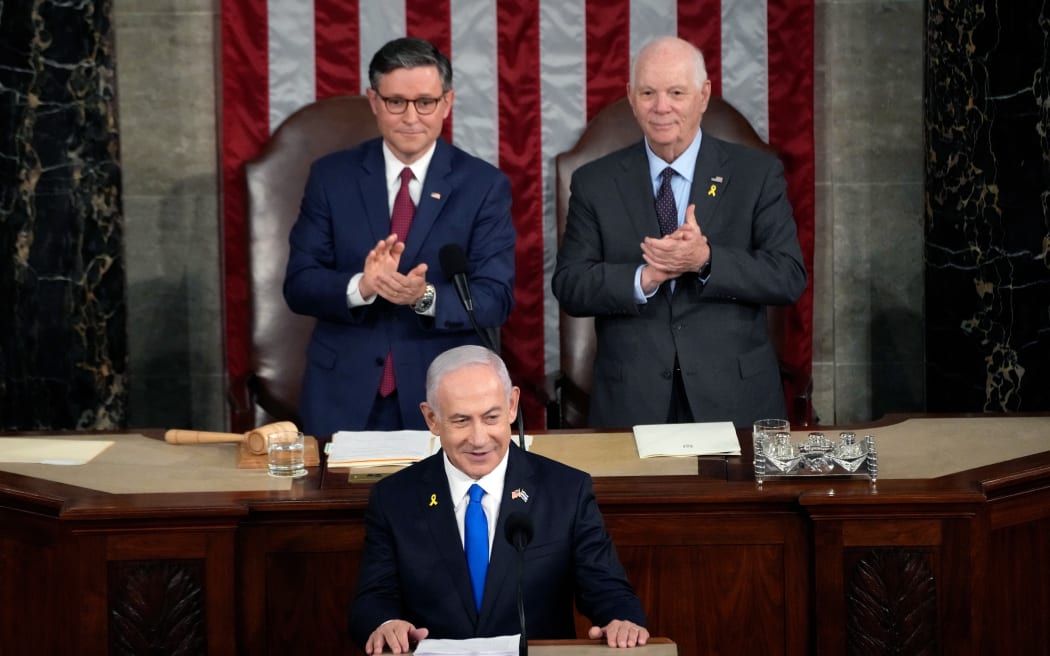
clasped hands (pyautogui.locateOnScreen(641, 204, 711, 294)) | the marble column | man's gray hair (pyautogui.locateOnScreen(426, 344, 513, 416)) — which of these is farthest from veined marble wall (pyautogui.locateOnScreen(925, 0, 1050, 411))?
the marble column

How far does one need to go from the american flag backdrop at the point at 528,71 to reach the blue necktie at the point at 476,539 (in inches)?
102

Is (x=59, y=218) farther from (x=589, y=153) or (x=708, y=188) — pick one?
(x=708, y=188)

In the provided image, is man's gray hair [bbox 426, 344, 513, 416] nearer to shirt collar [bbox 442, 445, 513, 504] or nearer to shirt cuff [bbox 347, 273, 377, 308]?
shirt collar [bbox 442, 445, 513, 504]

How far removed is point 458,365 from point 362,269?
1.48 m

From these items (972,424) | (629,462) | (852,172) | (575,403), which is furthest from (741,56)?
(629,462)

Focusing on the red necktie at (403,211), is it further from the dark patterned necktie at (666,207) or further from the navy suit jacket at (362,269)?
the dark patterned necktie at (666,207)

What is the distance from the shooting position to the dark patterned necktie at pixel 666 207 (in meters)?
4.40

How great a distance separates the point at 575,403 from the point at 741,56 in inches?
58.0

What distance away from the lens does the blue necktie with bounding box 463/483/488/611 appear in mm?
3045

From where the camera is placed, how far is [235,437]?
3.82 meters

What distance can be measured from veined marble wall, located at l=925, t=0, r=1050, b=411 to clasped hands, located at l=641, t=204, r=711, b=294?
1.39 meters

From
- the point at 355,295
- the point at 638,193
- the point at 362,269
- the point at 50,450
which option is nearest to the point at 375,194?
the point at 362,269

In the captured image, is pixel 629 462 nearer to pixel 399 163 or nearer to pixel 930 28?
pixel 399 163

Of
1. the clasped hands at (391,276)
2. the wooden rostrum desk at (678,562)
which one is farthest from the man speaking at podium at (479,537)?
the clasped hands at (391,276)
